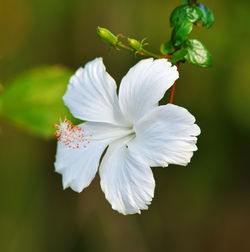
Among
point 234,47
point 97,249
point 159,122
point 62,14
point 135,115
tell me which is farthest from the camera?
point 62,14

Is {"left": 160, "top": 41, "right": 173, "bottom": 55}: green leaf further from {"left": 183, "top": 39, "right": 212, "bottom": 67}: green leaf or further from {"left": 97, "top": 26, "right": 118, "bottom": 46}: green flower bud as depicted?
{"left": 97, "top": 26, "right": 118, "bottom": 46}: green flower bud

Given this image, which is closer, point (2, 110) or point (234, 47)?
point (2, 110)

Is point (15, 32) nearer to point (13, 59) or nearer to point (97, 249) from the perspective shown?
point (13, 59)

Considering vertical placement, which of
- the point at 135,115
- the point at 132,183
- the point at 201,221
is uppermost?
the point at 135,115

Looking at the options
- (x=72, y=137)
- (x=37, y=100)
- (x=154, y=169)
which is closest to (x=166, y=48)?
(x=72, y=137)

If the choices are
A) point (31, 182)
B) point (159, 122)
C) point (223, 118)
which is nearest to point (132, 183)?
point (159, 122)

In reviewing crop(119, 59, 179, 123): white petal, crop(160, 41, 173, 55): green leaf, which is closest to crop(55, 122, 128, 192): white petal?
crop(119, 59, 179, 123): white petal
